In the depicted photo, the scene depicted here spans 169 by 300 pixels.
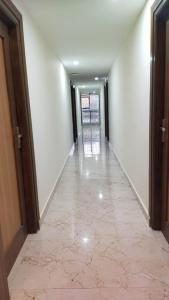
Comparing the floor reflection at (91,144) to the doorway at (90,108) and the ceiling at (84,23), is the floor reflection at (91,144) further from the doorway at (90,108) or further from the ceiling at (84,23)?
the doorway at (90,108)

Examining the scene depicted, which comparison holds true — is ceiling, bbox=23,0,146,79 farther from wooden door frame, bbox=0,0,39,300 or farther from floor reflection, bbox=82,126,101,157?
floor reflection, bbox=82,126,101,157

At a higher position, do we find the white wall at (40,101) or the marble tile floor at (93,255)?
the white wall at (40,101)

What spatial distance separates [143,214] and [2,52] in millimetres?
2198

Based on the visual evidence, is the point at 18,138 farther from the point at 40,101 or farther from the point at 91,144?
the point at 91,144

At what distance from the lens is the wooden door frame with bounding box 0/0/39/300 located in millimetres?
1843

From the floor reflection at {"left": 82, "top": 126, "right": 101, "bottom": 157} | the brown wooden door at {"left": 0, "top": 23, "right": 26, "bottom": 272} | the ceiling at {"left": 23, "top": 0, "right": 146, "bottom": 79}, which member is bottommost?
the floor reflection at {"left": 82, "top": 126, "right": 101, "bottom": 157}

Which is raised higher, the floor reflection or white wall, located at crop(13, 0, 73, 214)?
white wall, located at crop(13, 0, 73, 214)

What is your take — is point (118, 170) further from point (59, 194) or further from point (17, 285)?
point (17, 285)

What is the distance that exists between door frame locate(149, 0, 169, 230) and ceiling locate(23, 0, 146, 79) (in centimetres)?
47

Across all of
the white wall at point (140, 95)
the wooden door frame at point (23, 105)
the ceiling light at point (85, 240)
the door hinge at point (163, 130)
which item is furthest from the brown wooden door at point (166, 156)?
the wooden door frame at point (23, 105)

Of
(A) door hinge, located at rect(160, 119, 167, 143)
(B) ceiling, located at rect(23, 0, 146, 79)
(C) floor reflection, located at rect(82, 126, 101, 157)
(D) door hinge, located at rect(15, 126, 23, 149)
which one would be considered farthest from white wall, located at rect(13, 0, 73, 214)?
(C) floor reflection, located at rect(82, 126, 101, 157)

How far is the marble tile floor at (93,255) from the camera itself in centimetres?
156

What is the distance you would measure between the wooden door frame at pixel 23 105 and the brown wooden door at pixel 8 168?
0.06m

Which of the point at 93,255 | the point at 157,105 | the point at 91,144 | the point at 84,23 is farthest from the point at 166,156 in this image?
the point at 91,144
